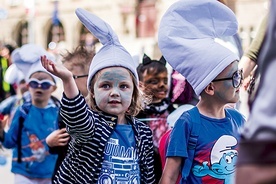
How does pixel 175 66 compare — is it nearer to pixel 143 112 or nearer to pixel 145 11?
pixel 143 112

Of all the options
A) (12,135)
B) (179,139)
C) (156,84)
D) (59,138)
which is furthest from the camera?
(12,135)

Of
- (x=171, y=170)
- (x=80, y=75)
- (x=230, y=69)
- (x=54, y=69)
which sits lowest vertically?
(x=171, y=170)

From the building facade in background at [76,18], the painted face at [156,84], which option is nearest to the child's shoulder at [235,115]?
the painted face at [156,84]

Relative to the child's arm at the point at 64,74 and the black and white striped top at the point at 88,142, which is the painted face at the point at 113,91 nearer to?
the black and white striped top at the point at 88,142

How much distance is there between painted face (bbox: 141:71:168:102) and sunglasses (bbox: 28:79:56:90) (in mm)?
966

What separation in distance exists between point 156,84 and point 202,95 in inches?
61.8

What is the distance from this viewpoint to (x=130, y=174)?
11.2 ft

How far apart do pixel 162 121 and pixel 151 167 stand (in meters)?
1.40

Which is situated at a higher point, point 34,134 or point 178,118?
point 178,118

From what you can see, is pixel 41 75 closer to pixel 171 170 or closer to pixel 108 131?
pixel 108 131

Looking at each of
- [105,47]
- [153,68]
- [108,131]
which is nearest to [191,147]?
[108,131]

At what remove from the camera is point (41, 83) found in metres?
5.61

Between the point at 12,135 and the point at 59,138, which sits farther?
the point at 12,135

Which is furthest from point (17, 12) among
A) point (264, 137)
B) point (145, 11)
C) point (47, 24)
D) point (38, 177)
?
point (264, 137)
